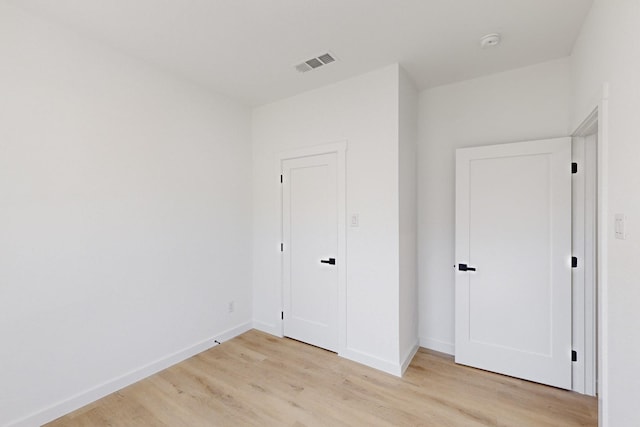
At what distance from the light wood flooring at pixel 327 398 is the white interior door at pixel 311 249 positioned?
462mm

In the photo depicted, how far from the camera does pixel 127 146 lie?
97.6 inches

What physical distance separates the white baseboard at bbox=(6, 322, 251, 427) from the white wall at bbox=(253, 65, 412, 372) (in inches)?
60.8

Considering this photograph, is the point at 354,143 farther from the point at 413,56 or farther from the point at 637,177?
the point at 637,177

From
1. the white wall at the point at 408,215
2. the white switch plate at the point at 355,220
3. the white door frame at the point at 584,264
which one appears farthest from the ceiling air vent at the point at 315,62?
the white door frame at the point at 584,264

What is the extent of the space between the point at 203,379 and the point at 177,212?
159 centimetres

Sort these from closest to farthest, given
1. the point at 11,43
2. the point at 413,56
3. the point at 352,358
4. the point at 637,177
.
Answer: the point at 637,177
the point at 11,43
the point at 413,56
the point at 352,358

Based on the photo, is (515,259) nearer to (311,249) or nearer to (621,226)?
(621,226)

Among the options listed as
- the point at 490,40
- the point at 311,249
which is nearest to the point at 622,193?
the point at 490,40

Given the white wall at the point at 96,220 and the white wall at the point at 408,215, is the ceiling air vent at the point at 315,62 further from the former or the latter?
the white wall at the point at 96,220

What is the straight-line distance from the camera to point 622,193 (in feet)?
4.55

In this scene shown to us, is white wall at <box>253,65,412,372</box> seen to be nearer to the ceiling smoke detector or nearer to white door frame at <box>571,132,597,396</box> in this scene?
the ceiling smoke detector

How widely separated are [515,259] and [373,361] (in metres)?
1.62

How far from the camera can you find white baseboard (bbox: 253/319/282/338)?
3434 millimetres

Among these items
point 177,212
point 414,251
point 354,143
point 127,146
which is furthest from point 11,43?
point 414,251
